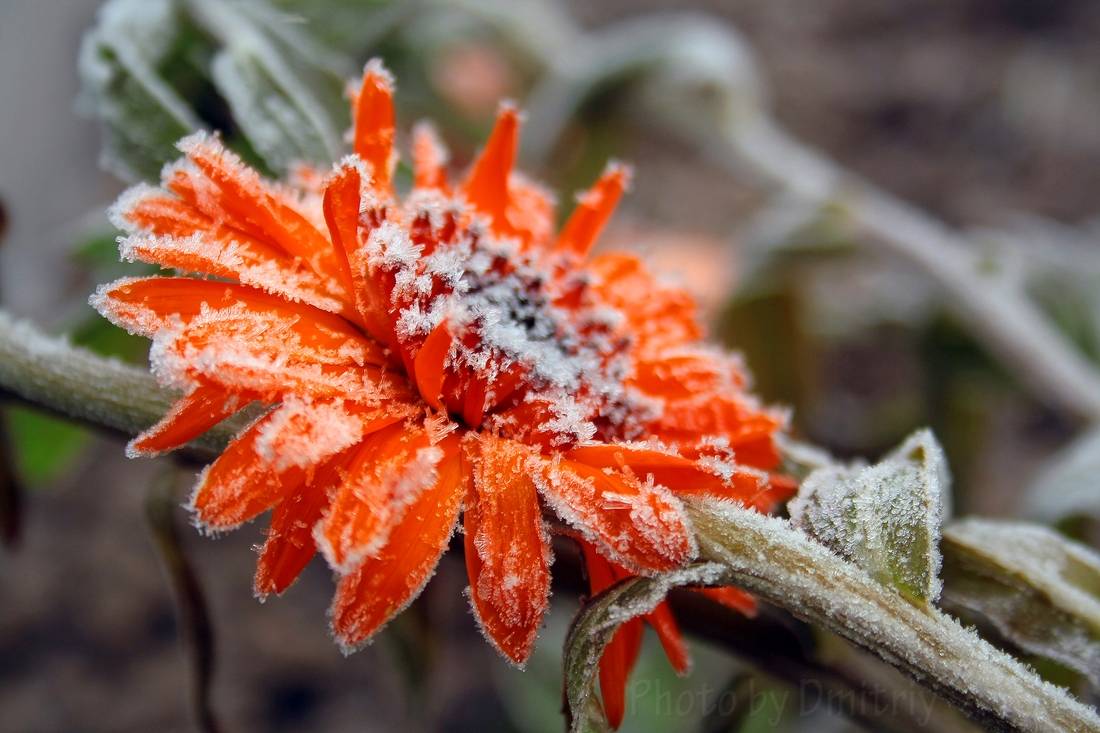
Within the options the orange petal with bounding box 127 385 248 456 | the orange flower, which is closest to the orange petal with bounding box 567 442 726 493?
the orange flower

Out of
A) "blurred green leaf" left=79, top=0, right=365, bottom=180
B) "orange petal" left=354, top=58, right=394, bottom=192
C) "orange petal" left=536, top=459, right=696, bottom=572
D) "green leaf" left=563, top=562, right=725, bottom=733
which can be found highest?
"blurred green leaf" left=79, top=0, right=365, bottom=180

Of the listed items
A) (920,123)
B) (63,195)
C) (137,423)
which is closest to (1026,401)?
(920,123)

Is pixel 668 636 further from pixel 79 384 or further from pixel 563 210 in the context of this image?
pixel 563 210

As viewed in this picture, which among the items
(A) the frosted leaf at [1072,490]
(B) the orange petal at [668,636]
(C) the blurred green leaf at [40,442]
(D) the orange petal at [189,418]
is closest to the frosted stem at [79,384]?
(D) the orange petal at [189,418]

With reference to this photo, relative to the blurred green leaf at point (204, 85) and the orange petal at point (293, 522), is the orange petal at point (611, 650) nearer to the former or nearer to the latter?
the orange petal at point (293, 522)

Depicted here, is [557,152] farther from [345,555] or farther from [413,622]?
[345,555]

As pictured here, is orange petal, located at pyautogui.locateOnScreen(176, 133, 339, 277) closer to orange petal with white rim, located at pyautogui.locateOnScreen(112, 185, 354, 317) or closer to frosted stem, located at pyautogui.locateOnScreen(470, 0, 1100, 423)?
orange petal with white rim, located at pyautogui.locateOnScreen(112, 185, 354, 317)
